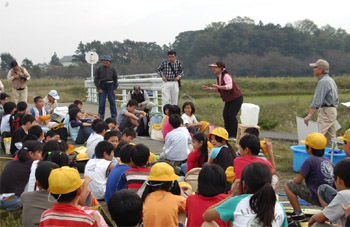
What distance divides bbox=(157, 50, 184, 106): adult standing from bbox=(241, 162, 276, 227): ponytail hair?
694 cm

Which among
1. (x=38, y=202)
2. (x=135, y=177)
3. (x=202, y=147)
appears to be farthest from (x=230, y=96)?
(x=38, y=202)

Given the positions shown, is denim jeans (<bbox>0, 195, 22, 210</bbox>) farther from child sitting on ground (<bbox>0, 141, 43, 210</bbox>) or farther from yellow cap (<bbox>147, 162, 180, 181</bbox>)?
yellow cap (<bbox>147, 162, 180, 181</bbox>)

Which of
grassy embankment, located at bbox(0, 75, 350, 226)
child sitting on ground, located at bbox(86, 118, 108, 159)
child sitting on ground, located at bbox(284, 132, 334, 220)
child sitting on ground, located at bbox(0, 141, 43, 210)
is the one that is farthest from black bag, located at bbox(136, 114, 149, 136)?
child sitting on ground, located at bbox(284, 132, 334, 220)

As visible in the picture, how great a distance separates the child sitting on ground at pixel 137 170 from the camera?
4164 mm

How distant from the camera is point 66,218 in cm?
290

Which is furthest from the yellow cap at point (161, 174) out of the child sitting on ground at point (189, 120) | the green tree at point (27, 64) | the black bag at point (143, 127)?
the green tree at point (27, 64)

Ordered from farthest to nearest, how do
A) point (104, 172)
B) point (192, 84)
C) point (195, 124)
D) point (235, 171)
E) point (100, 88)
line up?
point (192, 84)
point (100, 88)
point (195, 124)
point (104, 172)
point (235, 171)

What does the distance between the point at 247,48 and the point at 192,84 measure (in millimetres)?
22642

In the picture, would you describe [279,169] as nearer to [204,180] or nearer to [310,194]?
[310,194]

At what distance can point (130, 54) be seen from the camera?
173ft

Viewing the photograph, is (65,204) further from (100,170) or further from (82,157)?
(82,157)

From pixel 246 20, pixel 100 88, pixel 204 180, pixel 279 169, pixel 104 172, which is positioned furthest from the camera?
pixel 246 20

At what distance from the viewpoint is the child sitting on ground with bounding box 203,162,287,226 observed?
2754mm

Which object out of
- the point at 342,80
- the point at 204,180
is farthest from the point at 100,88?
the point at 342,80
